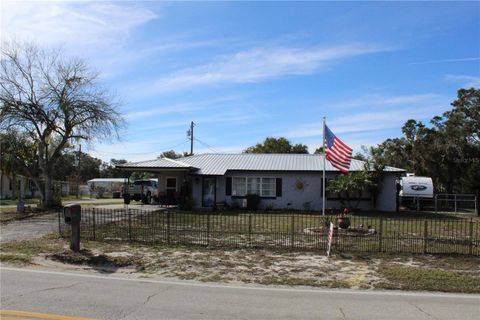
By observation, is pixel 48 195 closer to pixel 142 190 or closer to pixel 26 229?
pixel 26 229

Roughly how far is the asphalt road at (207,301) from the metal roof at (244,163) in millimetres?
20655

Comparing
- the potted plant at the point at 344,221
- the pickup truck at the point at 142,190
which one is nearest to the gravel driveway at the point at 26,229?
the potted plant at the point at 344,221

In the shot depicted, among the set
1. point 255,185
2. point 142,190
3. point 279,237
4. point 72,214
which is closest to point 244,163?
point 255,185

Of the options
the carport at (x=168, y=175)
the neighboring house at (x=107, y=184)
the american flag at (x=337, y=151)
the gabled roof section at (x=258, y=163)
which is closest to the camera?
the american flag at (x=337, y=151)

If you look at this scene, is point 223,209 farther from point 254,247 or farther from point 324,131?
point 254,247

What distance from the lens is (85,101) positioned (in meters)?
28.1

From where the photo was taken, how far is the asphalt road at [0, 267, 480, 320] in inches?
282

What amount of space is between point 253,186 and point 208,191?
2.93m

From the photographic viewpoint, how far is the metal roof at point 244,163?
3062 cm

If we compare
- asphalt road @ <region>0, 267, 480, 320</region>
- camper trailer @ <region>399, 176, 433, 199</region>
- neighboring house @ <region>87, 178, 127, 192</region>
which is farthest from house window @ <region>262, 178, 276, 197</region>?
neighboring house @ <region>87, 178, 127, 192</region>

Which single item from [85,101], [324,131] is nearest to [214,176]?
[85,101]

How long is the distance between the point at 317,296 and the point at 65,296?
14.0 ft

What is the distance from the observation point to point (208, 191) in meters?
31.7

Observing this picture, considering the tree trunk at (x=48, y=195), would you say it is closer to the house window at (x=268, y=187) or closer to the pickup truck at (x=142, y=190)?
the pickup truck at (x=142, y=190)
